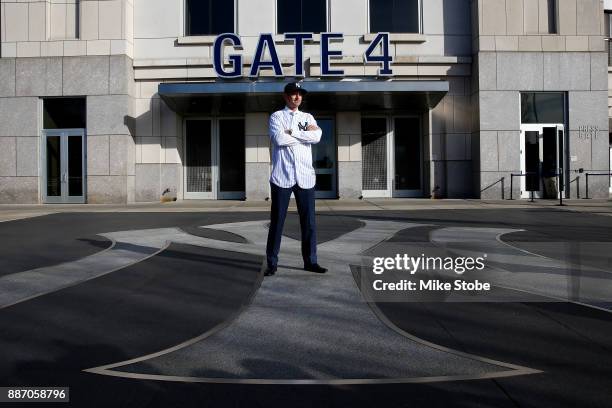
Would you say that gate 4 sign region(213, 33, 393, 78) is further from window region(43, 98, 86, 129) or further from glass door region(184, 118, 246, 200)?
window region(43, 98, 86, 129)

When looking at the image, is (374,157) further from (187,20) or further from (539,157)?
(187,20)

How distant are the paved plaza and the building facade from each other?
11549mm

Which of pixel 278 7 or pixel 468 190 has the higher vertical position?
pixel 278 7

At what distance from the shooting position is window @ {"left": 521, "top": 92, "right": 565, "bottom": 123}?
58.3 ft

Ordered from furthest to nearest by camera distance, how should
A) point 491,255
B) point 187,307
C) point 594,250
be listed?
point 594,250 < point 491,255 < point 187,307

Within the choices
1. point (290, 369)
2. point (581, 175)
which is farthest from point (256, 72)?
point (290, 369)

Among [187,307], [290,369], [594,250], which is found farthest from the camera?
[594,250]

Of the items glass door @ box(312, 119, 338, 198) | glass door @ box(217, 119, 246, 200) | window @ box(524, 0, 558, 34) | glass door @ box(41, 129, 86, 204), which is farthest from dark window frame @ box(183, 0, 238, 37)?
window @ box(524, 0, 558, 34)

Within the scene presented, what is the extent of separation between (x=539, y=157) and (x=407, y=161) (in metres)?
4.49

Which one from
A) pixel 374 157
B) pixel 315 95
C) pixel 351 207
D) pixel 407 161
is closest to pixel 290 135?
pixel 351 207

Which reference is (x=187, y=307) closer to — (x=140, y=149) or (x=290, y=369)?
(x=290, y=369)

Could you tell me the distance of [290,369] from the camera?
2705 mm

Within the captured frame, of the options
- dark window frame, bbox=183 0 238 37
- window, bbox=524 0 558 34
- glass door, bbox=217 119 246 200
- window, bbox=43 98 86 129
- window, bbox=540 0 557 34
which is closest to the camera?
window, bbox=524 0 558 34

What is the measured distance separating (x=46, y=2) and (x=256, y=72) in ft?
25.0
